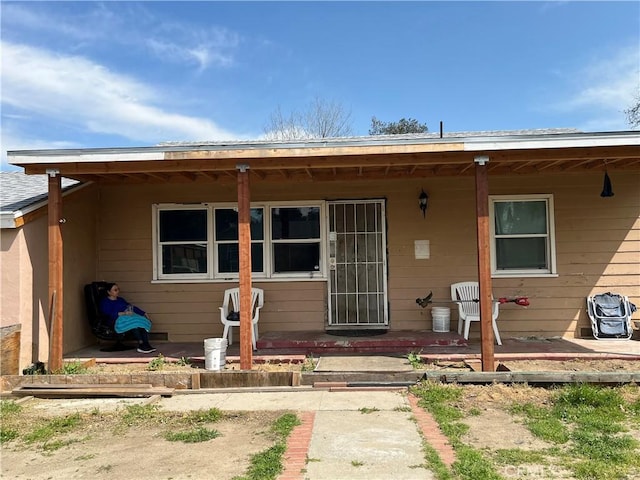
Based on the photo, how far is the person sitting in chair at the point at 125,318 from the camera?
7020 mm

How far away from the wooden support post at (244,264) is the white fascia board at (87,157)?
985 millimetres

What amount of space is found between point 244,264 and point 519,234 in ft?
14.2

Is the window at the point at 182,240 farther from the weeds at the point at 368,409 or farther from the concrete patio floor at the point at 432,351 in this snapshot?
the weeds at the point at 368,409

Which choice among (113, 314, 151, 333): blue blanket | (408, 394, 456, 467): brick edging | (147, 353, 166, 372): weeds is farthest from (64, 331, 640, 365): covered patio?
(408, 394, 456, 467): brick edging

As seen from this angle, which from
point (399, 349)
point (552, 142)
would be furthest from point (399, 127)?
point (552, 142)

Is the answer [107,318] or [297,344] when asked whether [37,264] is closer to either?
[107,318]

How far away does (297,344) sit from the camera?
6812mm

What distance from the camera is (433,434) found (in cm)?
405

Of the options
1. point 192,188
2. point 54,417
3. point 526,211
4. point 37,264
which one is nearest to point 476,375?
point 526,211

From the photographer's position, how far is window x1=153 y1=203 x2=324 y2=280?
782 centimetres

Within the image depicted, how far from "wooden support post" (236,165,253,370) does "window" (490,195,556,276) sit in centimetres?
387

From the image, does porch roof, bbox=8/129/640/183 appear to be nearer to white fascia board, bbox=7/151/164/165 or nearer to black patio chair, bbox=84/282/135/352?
white fascia board, bbox=7/151/164/165

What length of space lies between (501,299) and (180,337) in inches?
193

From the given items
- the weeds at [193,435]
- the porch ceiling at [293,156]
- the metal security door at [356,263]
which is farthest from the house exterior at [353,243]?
the weeds at [193,435]
